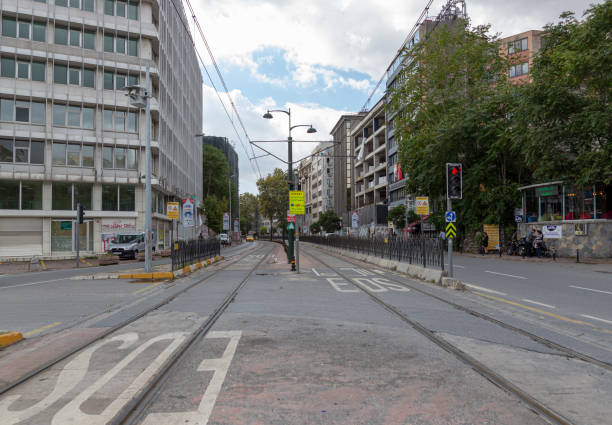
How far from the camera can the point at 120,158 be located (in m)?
34.9

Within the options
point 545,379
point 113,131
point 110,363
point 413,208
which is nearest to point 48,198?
point 113,131

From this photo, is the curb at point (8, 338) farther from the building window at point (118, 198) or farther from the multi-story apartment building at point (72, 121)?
the building window at point (118, 198)

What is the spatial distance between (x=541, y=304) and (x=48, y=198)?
33363 millimetres

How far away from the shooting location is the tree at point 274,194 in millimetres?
92750

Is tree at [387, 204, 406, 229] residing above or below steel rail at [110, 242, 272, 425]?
above

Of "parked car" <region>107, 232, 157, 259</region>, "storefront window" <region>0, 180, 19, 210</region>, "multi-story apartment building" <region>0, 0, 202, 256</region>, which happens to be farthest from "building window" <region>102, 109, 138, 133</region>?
"parked car" <region>107, 232, 157, 259</region>

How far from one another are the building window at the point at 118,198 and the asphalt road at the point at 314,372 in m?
29.2

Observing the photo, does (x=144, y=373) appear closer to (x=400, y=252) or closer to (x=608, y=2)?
(x=400, y=252)

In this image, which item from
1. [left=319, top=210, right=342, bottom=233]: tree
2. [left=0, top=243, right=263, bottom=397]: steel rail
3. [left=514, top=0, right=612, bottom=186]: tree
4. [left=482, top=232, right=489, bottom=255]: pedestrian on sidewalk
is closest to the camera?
[left=0, top=243, right=263, bottom=397]: steel rail

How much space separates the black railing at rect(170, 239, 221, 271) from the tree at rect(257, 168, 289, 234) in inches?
2569

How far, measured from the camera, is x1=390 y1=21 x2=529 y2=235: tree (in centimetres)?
3125

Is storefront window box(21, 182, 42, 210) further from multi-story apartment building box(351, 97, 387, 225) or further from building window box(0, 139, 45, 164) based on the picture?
multi-story apartment building box(351, 97, 387, 225)

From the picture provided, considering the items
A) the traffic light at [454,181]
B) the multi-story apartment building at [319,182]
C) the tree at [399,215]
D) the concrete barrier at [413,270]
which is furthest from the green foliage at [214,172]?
the traffic light at [454,181]

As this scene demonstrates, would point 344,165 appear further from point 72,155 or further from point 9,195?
point 9,195
